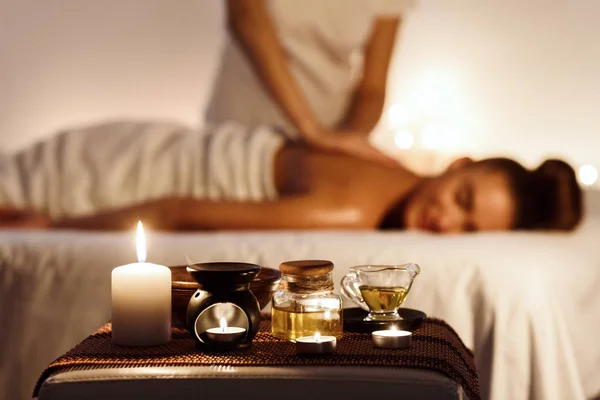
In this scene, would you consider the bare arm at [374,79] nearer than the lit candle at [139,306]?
No

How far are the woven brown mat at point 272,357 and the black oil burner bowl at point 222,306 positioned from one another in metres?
0.01

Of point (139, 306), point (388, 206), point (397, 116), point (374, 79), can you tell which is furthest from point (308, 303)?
point (397, 116)

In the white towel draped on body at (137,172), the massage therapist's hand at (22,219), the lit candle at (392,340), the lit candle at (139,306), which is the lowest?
the lit candle at (392,340)

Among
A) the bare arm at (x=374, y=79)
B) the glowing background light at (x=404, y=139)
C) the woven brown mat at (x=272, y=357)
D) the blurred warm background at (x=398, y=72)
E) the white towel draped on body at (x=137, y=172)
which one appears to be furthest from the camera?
the glowing background light at (x=404, y=139)

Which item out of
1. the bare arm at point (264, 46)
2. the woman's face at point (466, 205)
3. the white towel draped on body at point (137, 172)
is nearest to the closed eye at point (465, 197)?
the woman's face at point (466, 205)

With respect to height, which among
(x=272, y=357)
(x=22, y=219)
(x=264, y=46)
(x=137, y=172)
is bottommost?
(x=272, y=357)

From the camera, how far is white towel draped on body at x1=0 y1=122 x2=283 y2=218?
224cm

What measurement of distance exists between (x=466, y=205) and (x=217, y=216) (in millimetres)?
610

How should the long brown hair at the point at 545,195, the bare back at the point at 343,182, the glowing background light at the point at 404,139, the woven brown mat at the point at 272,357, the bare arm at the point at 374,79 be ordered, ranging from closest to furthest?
1. the woven brown mat at the point at 272,357
2. the long brown hair at the point at 545,195
3. the bare back at the point at 343,182
4. the bare arm at the point at 374,79
5. the glowing background light at the point at 404,139

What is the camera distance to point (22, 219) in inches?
84.1

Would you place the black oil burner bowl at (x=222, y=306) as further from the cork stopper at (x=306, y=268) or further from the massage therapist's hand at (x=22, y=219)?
the massage therapist's hand at (x=22, y=219)

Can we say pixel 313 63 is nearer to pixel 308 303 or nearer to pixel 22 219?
pixel 22 219

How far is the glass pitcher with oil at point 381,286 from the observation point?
1044 millimetres

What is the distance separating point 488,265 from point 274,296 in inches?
22.5
